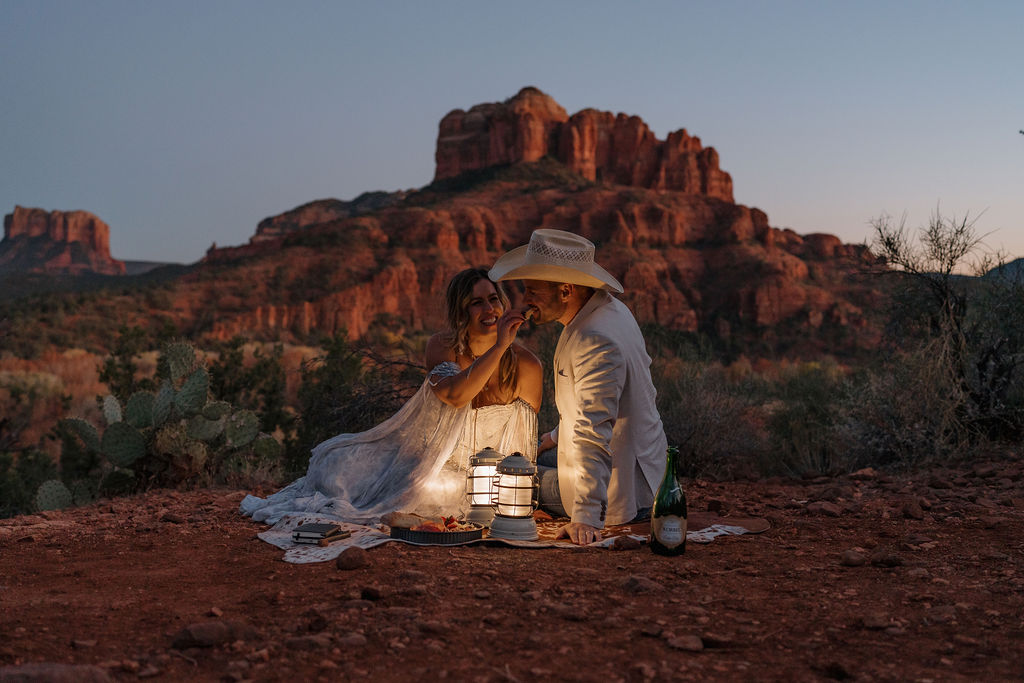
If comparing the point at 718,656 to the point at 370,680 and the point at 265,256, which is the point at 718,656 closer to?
the point at 370,680

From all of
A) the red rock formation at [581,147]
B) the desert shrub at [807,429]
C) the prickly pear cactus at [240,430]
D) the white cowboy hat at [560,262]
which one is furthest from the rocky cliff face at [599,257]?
the white cowboy hat at [560,262]

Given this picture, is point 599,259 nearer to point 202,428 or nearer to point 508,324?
point 202,428

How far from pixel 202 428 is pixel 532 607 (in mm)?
4655

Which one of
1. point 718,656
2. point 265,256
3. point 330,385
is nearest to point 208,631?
point 718,656

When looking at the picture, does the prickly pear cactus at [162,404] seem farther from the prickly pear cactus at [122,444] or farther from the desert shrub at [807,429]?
the desert shrub at [807,429]

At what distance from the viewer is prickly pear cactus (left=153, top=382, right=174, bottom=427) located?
6586 mm

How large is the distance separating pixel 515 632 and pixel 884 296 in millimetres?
9070

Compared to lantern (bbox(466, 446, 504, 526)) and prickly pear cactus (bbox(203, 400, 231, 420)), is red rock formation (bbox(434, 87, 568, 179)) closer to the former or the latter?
prickly pear cactus (bbox(203, 400, 231, 420))

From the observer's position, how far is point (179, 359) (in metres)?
7.60

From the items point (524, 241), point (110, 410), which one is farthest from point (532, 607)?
point (524, 241)

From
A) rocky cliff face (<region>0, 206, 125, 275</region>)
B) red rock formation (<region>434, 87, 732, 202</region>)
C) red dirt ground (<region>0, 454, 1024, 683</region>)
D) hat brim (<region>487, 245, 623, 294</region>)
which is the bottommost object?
red dirt ground (<region>0, 454, 1024, 683</region>)

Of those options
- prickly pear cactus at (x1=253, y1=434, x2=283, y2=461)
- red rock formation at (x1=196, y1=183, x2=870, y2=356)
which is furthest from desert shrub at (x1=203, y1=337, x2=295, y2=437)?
red rock formation at (x1=196, y1=183, x2=870, y2=356)

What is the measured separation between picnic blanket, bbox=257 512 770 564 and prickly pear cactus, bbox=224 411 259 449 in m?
2.80

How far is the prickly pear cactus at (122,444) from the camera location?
21.2ft
